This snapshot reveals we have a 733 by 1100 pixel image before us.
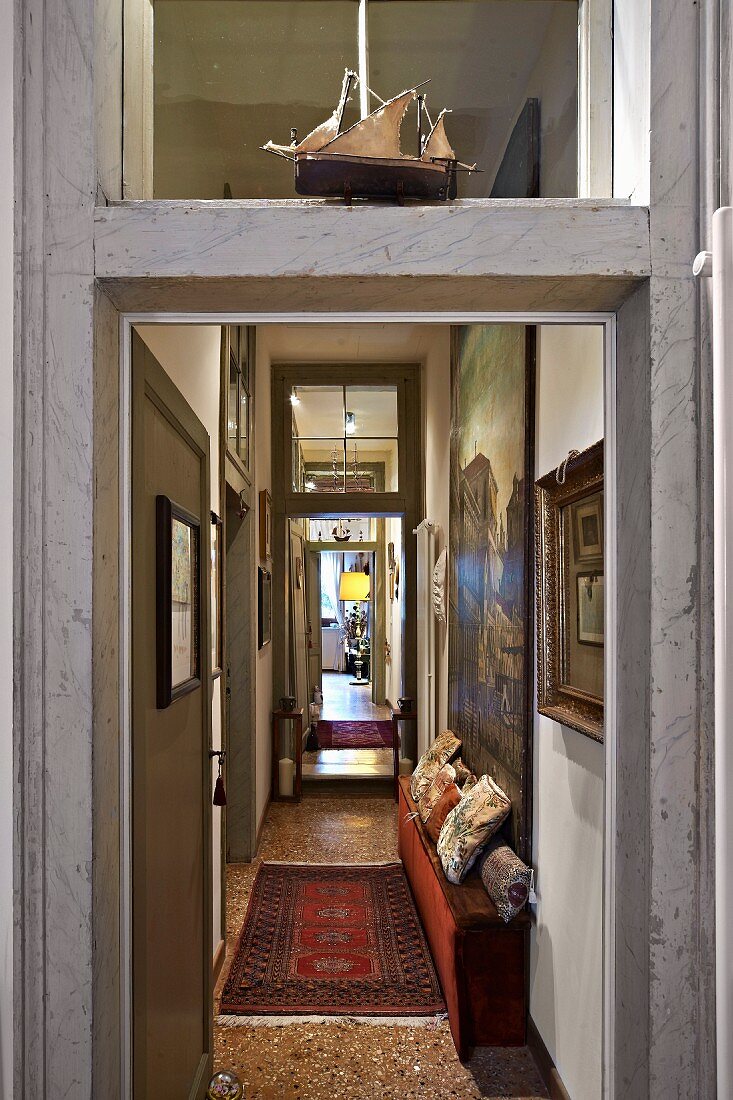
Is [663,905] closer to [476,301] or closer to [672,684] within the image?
[672,684]

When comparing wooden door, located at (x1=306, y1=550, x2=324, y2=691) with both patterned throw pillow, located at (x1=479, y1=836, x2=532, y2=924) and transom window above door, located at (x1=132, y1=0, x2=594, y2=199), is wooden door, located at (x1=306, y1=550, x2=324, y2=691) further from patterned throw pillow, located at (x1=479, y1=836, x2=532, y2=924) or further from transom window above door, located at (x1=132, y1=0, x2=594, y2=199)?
transom window above door, located at (x1=132, y1=0, x2=594, y2=199)

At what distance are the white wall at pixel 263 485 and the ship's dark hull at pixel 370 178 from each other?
3.79 metres

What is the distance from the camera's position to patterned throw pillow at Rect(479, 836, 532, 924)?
2734 millimetres

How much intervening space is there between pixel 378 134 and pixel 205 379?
1862mm

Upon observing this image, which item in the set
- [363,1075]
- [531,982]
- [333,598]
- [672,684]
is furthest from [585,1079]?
[333,598]

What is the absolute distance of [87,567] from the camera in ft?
4.40

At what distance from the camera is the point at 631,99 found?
144cm

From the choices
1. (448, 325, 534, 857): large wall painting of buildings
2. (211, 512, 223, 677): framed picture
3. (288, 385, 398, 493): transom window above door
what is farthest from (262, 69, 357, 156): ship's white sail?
(288, 385, 398, 493): transom window above door

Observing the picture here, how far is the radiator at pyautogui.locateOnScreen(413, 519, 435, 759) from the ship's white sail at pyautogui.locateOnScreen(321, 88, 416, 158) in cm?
404

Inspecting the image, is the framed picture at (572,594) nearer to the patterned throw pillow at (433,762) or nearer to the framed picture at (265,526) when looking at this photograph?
the patterned throw pillow at (433,762)

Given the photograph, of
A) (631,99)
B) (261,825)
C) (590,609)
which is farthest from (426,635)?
(631,99)

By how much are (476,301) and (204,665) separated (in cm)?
151

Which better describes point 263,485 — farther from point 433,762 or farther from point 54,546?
point 54,546

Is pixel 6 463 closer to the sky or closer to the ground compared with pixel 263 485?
closer to the ground
